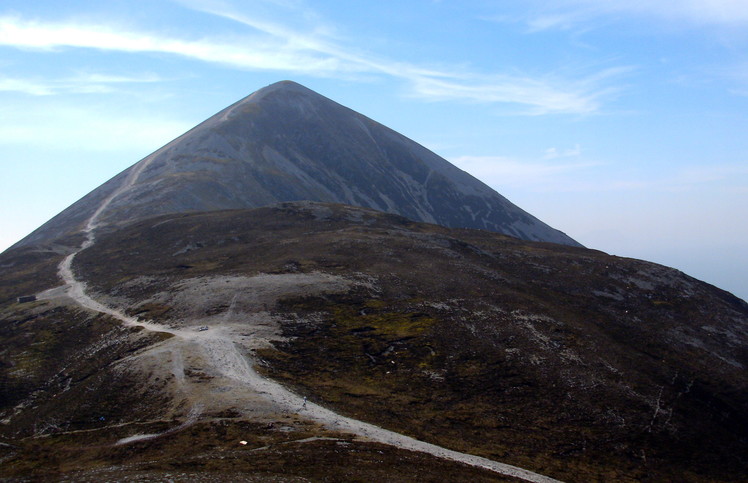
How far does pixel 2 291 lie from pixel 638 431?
11404 centimetres

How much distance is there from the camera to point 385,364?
72.2 m

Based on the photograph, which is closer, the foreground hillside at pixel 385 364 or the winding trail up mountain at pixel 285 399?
the foreground hillside at pixel 385 364

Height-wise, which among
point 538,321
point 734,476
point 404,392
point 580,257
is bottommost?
point 734,476

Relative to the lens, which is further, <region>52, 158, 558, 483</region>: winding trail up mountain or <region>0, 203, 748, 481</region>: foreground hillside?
<region>52, 158, 558, 483</region>: winding trail up mountain

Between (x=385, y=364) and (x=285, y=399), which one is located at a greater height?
(x=385, y=364)

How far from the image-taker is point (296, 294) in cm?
9019

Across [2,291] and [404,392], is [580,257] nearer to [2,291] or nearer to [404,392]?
[404,392]

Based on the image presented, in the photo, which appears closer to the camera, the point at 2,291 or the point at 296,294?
the point at 296,294

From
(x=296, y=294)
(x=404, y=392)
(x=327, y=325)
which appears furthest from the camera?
(x=296, y=294)

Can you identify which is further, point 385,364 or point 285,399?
point 385,364

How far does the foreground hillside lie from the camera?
A: 4900cm

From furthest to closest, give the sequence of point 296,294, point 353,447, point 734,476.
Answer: point 296,294 → point 734,476 → point 353,447

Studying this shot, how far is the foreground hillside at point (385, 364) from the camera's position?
161 ft

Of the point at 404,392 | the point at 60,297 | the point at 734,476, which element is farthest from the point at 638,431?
the point at 60,297
